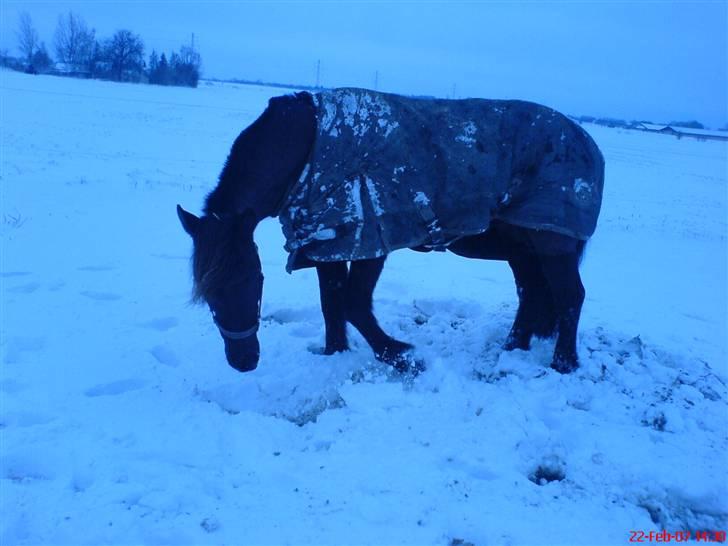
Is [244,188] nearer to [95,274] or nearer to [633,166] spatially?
[95,274]

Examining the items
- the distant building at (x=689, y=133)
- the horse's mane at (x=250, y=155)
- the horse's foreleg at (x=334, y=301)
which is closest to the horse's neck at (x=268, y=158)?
the horse's mane at (x=250, y=155)

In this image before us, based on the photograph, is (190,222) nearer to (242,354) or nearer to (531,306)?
(242,354)

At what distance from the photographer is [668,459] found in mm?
2600

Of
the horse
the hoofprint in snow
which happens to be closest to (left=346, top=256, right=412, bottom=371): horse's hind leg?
the horse

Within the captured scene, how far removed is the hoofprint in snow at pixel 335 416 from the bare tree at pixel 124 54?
74.0 m

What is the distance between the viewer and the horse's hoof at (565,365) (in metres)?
3.53

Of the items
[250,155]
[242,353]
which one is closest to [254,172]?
[250,155]

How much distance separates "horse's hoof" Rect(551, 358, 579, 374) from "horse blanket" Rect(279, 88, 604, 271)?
848 mm

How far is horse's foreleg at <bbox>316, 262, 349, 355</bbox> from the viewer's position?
3.67 m

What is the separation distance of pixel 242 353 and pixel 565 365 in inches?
82.9

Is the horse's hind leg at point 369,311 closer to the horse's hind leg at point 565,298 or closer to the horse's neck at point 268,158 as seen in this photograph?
the horse's neck at point 268,158

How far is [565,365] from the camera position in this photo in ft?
11.6

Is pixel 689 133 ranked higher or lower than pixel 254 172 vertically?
higher

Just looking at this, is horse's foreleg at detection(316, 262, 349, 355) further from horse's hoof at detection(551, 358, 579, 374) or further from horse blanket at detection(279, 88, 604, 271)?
horse's hoof at detection(551, 358, 579, 374)
